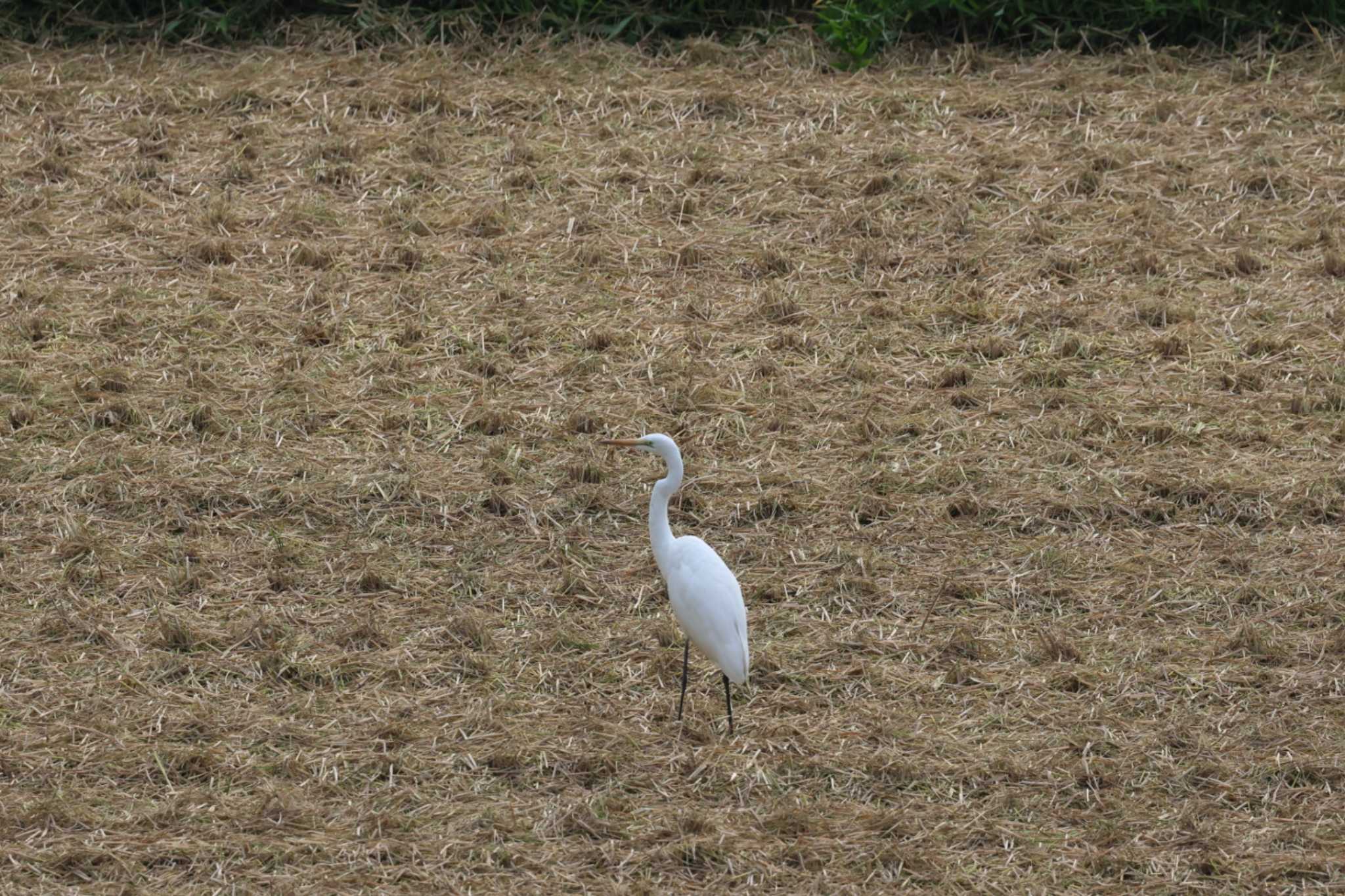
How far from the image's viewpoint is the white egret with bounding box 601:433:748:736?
4.77 m

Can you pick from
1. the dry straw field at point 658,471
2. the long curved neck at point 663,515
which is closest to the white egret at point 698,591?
the long curved neck at point 663,515

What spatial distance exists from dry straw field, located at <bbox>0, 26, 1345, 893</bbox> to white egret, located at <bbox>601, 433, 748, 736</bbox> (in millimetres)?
254

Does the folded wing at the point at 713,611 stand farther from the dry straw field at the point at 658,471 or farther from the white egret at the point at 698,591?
the dry straw field at the point at 658,471

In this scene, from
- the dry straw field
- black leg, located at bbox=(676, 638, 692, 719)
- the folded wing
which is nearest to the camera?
the dry straw field

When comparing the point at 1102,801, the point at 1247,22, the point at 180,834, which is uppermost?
the point at 1247,22

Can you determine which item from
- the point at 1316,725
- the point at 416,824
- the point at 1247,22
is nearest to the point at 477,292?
the point at 416,824

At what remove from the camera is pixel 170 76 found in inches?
355

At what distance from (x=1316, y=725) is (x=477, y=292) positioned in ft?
12.4

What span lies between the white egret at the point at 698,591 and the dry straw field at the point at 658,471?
0.25 metres

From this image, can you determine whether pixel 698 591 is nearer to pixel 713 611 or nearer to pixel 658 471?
pixel 713 611

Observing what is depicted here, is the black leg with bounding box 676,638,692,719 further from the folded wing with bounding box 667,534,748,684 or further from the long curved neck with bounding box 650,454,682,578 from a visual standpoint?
the long curved neck with bounding box 650,454,682,578

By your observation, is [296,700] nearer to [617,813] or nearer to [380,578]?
[380,578]

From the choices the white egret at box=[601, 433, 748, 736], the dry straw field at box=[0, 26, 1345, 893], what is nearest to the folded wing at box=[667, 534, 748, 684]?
the white egret at box=[601, 433, 748, 736]

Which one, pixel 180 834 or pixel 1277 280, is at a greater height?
pixel 1277 280
